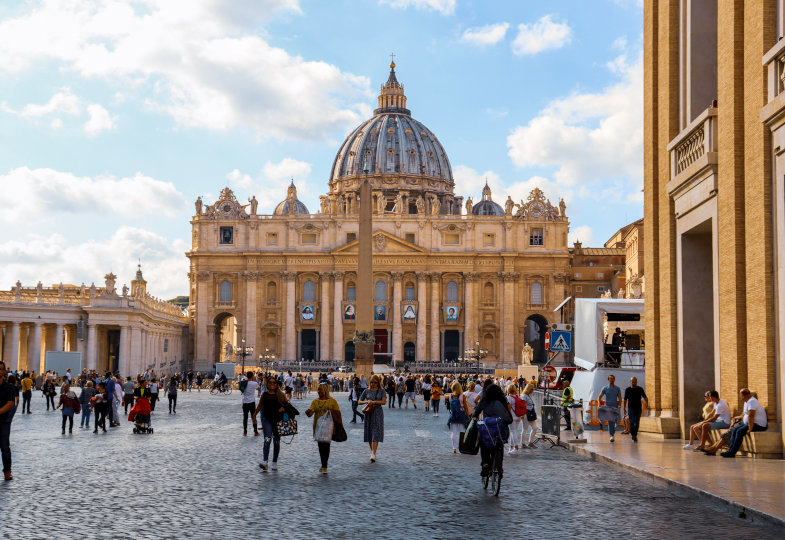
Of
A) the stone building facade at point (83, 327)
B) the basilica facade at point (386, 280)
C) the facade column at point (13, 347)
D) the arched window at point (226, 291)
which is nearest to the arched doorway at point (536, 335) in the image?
the basilica facade at point (386, 280)

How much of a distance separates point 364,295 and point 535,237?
180 feet

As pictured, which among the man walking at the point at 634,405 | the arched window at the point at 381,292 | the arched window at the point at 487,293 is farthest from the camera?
the arched window at the point at 381,292

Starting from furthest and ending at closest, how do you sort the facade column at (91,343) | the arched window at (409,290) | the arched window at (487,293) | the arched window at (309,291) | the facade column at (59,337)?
the arched window at (309,291) → the arched window at (409,290) → the arched window at (487,293) → the facade column at (91,343) → the facade column at (59,337)

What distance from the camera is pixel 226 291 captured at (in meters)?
93.9

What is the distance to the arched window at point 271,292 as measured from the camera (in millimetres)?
92969

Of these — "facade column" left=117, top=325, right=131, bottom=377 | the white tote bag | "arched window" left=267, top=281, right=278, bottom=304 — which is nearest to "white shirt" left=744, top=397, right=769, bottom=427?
the white tote bag

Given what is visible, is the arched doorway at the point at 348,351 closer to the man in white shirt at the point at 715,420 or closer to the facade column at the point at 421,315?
the facade column at the point at 421,315

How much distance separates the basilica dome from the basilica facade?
24673 millimetres

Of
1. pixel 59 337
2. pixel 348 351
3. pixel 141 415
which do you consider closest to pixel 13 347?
pixel 59 337

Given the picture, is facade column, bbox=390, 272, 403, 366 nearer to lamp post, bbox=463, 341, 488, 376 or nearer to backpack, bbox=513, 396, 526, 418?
lamp post, bbox=463, 341, 488, 376

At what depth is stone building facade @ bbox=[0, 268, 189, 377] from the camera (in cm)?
5869

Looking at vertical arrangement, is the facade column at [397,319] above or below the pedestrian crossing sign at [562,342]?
above

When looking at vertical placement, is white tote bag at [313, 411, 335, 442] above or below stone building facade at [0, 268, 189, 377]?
below

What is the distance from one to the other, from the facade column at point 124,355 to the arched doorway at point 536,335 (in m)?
41.9
